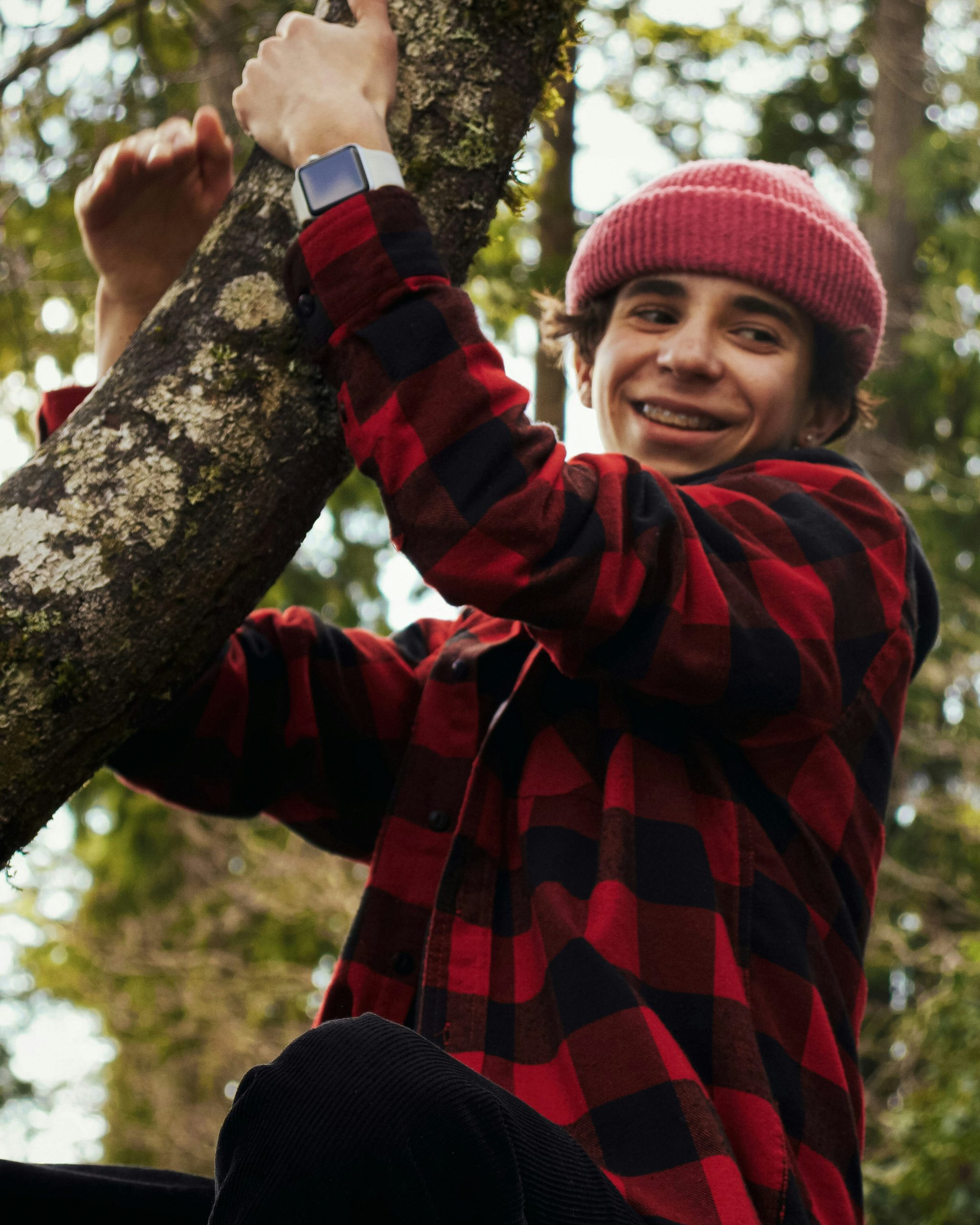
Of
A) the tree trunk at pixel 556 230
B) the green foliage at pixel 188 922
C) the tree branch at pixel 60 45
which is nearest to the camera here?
the tree branch at pixel 60 45

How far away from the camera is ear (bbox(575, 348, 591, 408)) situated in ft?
8.42

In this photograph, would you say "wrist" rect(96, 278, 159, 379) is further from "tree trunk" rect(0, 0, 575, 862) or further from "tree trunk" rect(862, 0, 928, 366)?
"tree trunk" rect(862, 0, 928, 366)

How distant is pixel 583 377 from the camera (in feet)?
8.59

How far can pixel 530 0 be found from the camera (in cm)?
165

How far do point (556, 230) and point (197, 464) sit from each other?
3.63 metres

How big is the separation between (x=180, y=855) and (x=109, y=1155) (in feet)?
10.00

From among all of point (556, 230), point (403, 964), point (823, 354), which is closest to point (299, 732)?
point (403, 964)

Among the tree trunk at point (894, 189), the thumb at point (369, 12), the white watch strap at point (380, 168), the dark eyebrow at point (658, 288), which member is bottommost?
the tree trunk at point (894, 189)

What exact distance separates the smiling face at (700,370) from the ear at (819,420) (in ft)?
0.30

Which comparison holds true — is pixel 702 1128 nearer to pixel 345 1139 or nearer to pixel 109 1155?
pixel 345 1139

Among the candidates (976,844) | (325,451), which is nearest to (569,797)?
(325,451)

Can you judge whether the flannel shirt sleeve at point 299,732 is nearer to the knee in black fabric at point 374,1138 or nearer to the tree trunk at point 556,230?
the knee in black fabric at point 374,1138

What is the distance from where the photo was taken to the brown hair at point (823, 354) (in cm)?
232

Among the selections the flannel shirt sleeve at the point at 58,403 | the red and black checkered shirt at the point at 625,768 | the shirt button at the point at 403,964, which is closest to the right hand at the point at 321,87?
the red and black checkered shirt at the point at 625,768
